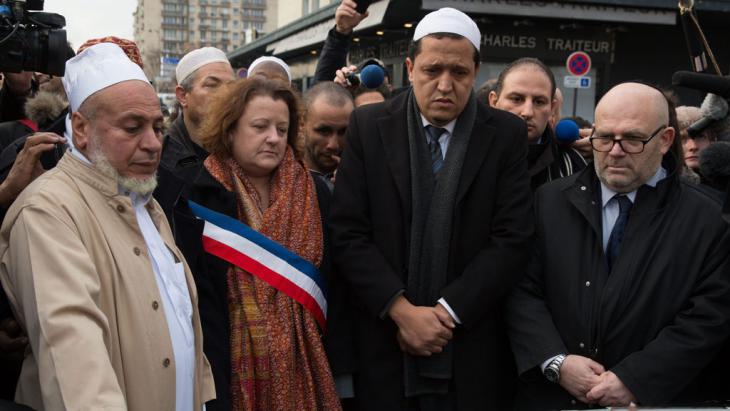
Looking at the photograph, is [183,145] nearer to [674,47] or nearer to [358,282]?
[358,282]

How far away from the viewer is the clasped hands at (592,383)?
9.54 ft

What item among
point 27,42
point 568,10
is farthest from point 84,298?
point 568,10

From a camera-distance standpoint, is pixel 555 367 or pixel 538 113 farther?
pixel 538 113

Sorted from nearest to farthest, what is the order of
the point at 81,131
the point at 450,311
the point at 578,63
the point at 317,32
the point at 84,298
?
the point at 84,298
the point at 81,131
the point at 450,311
the point at 578,63
the point at 317,32

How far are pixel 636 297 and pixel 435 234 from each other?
0.86 metres

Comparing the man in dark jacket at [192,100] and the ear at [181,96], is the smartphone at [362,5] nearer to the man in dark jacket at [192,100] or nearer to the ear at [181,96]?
the man in dark jacket at [192,100]

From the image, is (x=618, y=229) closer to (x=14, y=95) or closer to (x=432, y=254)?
(x=432, y=254)

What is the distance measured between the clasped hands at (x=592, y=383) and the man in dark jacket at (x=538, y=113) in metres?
1.17

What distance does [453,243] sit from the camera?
10.4 feet

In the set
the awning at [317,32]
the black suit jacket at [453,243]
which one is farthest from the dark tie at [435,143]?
the awning at [317,32]

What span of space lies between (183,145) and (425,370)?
1990 millimetres

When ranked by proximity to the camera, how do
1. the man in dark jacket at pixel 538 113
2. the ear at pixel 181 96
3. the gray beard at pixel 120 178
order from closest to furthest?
the gray beard at pixel 120 178 < the man in dark jacket at pixel 538 113 < the ear at pixel 181 96

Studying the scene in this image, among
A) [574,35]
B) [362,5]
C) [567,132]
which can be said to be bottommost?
[567,132]

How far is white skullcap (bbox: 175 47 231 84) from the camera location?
4.77 metres
